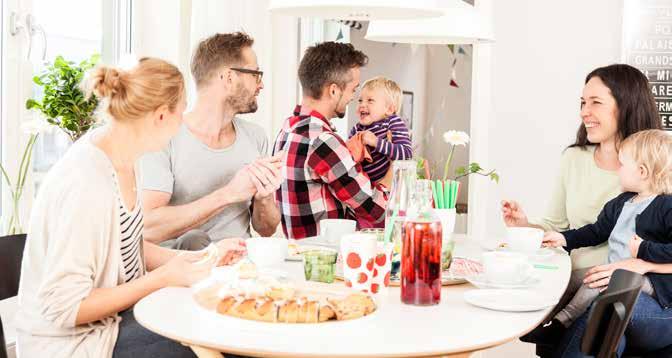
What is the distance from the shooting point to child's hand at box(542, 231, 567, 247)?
2.63 meters

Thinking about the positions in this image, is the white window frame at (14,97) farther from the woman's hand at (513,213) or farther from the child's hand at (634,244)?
the child's hand at (634,244)

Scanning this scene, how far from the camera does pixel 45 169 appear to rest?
312cm

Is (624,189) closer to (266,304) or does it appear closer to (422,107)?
(266,304)

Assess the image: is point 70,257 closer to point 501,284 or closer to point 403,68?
point 501,284

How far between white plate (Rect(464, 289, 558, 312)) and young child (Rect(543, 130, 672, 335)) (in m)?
0.71

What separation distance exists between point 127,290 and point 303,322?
50cm

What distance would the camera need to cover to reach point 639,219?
2.52 metres

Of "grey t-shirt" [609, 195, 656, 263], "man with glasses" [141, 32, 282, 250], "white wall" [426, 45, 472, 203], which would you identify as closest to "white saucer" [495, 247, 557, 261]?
"grey t-shirt" [609, 195, 656, 263]

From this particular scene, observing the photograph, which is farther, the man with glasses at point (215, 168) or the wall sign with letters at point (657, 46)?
the wall sign with letters at point (657, 46)

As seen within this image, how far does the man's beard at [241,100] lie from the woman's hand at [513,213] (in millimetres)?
928

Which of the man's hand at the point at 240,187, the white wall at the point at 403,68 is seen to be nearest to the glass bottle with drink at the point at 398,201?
the man's hand at the point at 240,187

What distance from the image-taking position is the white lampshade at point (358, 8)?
1.86 m

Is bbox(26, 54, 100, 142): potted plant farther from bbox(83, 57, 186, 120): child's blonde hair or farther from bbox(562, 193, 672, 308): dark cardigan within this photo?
bbox(562, 193, 672, 308): dark cardigan

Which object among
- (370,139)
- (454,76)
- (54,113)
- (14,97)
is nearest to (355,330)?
(54,113)
